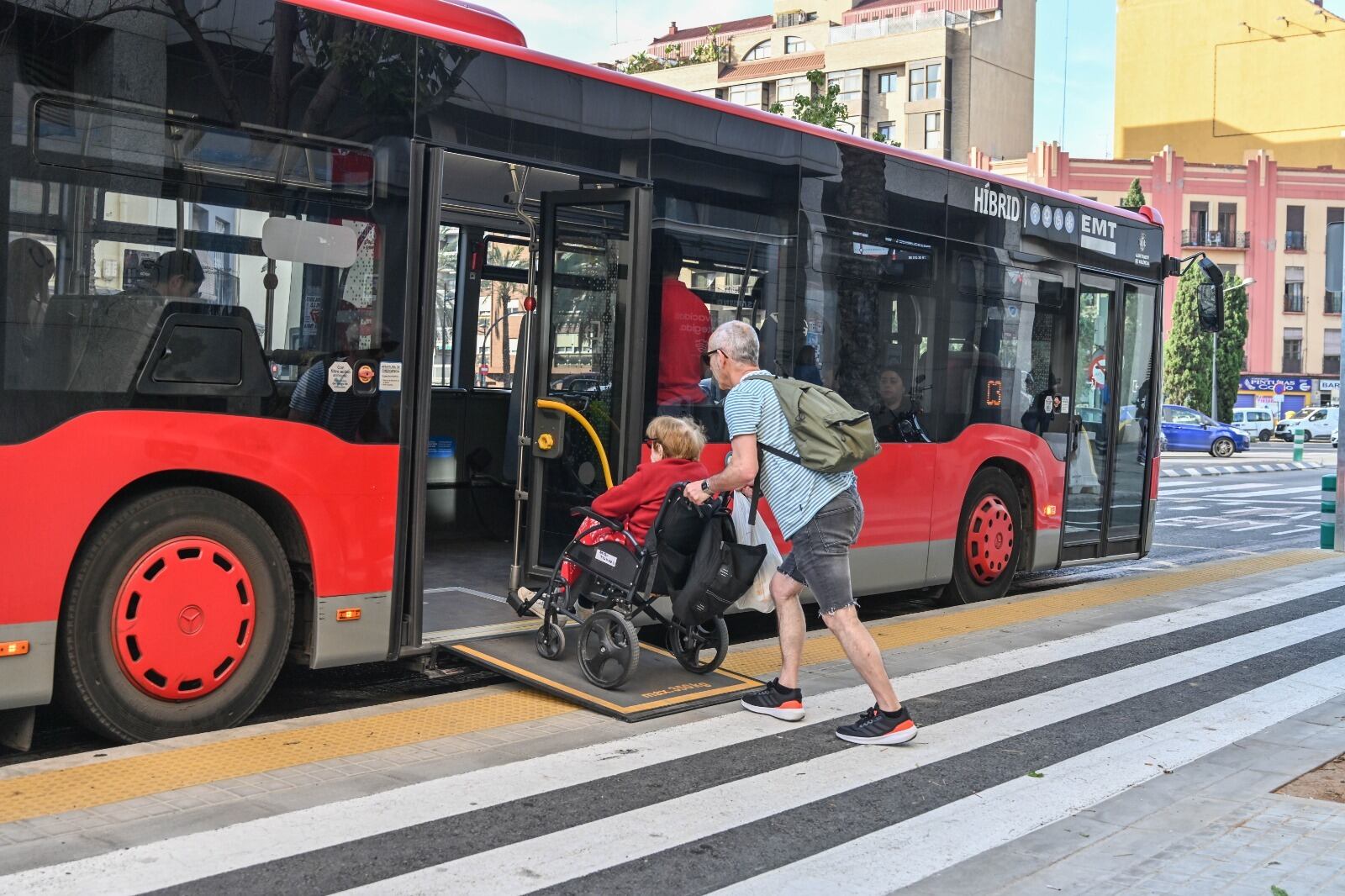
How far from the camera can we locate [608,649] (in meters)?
6.39

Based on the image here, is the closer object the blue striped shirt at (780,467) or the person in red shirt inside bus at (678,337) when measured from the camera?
the blue striped shirt at (780,467)

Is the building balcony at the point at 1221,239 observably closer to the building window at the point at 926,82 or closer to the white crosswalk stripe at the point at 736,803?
the building window at the point at 926,82

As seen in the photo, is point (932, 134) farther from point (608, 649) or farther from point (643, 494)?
point (608, 649)

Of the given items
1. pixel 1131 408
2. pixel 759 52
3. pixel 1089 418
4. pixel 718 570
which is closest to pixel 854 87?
pixel 759 52

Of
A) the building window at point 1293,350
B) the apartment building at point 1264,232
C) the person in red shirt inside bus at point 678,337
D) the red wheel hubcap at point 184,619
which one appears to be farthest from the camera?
the building window at point 1293,350

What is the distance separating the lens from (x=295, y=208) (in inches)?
231

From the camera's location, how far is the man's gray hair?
20.5 ft

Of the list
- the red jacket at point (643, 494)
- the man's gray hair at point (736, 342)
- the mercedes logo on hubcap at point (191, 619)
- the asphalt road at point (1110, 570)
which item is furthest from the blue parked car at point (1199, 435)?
the mercedes logo on hubcap at point (191, 619)

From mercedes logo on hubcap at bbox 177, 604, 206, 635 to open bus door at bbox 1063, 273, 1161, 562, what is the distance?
774 centimetres

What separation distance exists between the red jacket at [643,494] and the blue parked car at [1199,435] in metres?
41.1

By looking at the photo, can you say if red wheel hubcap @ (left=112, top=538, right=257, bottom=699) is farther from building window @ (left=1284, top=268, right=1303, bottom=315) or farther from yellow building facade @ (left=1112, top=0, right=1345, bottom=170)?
yellow building facade @ (left=1112, top=0, right=1345, bottom=170)

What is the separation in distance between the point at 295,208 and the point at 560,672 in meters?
2.56

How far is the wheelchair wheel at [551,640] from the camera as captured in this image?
268 inches

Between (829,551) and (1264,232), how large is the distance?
68.2 metres
